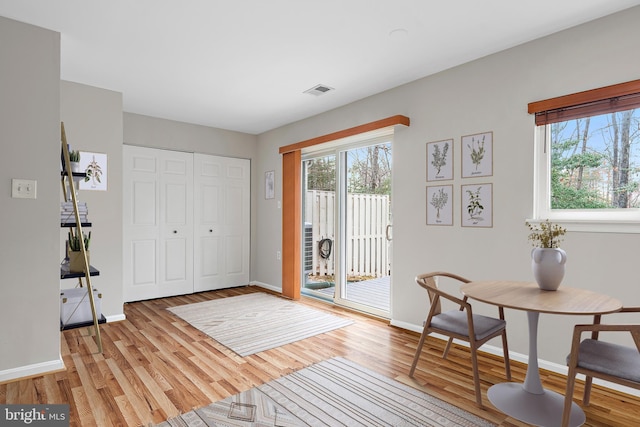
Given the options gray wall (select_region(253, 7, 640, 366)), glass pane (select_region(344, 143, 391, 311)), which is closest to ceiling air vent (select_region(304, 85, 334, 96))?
gray wall (select_region(253, 7, 640, 366))

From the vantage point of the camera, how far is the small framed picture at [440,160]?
125 inches

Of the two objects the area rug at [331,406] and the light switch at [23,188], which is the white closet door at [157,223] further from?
the area rug at [331,406]

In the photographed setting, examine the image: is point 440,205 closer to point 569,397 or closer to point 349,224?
point 349,224

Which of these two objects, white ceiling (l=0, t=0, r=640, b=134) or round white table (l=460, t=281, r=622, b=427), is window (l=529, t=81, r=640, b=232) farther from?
round white table (l=460, t=281, r=622, b=427)

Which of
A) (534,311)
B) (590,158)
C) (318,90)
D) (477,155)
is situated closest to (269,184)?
(318,90)

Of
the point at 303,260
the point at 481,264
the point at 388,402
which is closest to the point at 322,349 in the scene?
the point at 388,402

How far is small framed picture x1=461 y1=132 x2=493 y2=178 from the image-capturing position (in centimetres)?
291

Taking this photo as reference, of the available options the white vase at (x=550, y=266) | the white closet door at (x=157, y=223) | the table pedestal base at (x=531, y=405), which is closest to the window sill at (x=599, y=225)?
the white vase at (x=550, y=266)

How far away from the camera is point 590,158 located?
251 centimetres

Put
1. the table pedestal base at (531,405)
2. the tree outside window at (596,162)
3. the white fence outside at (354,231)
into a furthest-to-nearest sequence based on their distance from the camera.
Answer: the white fence outside at (354,231) → the tree outside window at (596,162) → the table pedestal base at (531,405)

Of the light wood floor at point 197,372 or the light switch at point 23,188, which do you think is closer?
the light wood floor at point 197,372

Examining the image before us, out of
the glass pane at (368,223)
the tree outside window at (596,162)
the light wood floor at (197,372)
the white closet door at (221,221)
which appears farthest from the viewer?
the white closet door at (221,221)

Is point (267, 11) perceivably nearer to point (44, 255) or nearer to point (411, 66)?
point (411, 66)

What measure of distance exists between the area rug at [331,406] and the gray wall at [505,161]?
1.09 metres
